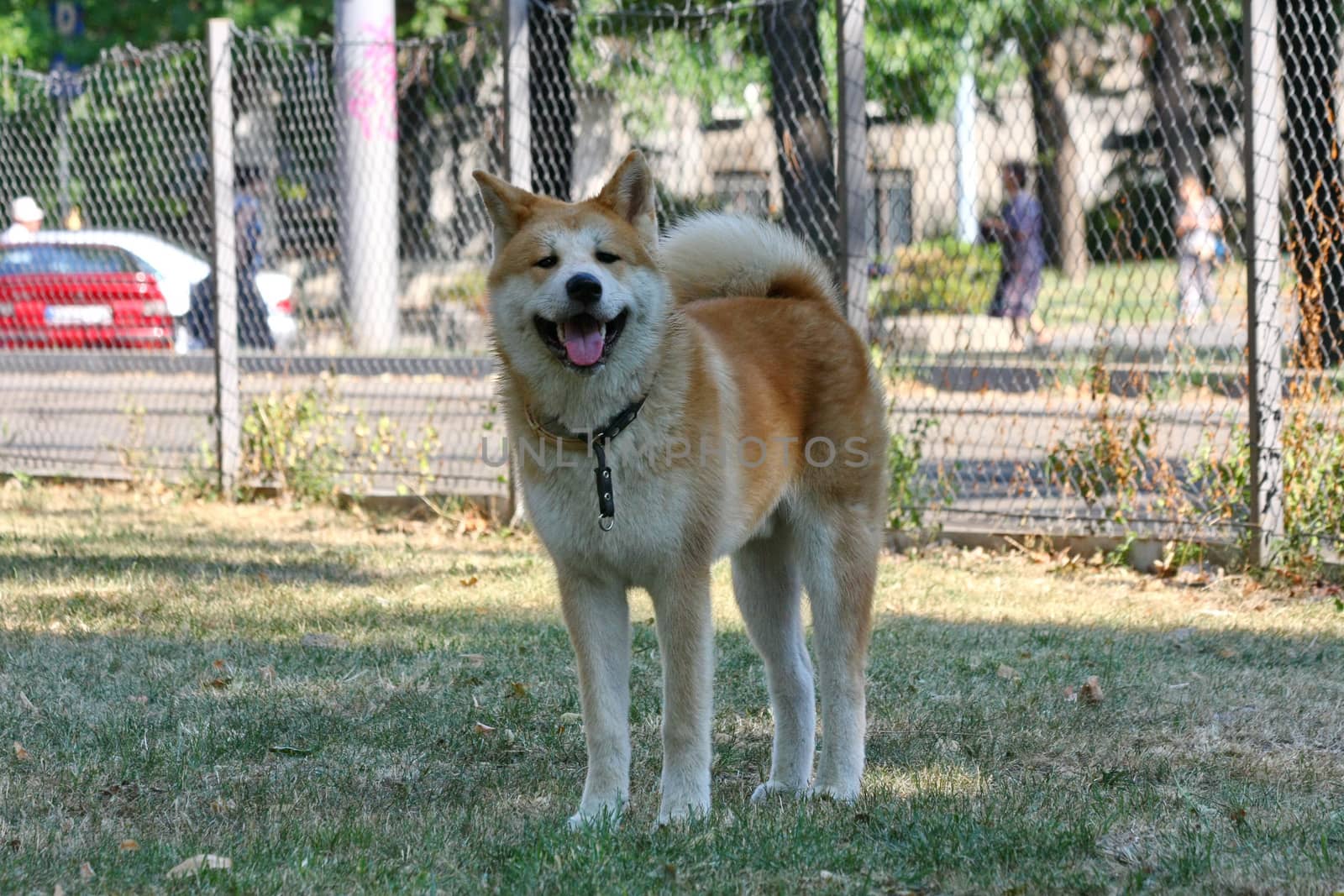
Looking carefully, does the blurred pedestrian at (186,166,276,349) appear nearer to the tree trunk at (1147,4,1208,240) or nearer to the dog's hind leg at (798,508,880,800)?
the dog's hind leg at (798,508,880,800)

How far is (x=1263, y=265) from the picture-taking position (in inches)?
261

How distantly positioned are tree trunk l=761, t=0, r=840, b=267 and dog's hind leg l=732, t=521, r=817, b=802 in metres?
4.81

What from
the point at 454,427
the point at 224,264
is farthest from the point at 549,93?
the point at 454,427

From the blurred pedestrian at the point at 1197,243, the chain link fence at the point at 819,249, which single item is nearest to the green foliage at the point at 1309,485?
the chain link fence at the point at 819,249

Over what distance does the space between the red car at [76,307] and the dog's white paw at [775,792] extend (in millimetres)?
7753

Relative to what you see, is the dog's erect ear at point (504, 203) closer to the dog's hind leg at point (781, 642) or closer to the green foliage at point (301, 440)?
the dog's hind leg at point (781, 642)

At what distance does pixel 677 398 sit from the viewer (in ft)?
13.0

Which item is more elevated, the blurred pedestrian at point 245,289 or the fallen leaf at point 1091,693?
the blurred pedestrian at point 245,289

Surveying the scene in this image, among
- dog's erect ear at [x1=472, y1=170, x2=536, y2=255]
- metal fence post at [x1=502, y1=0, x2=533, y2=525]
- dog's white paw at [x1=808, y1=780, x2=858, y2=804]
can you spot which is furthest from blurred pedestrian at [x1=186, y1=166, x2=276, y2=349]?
dog's white paw at [x1=808, y1=780, x2=858, y2=804]

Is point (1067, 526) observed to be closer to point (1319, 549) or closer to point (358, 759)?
point (1319, 549)

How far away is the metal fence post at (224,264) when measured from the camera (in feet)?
30.0

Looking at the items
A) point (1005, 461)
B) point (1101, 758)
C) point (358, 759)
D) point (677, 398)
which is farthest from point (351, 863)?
point (1005, 461)

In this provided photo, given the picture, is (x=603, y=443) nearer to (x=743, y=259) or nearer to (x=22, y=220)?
(x=743, y=259)

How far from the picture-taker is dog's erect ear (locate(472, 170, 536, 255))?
13.3 feet
